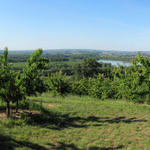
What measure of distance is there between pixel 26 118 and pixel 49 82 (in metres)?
8.23

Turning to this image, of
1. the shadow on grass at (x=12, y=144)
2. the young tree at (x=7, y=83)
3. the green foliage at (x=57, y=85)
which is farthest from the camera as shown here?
the green foliage at (x=57, y=85)

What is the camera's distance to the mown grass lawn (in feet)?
12.9

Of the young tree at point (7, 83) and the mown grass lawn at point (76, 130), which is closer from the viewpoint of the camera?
the mown grass lawn at point (76, 130)

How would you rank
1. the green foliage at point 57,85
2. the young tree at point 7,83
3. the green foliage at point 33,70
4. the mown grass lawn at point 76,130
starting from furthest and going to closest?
the green foliage at point 57,85 → the green foliage at point 33,70 → the young tree at point 7,83 → the mown grass lawn at point 76,130

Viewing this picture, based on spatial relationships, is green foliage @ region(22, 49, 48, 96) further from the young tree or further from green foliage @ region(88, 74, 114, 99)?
green foliage @ region(88, 74, 114, 99)

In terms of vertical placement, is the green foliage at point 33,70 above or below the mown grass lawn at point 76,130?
above

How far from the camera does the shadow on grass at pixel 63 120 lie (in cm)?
523

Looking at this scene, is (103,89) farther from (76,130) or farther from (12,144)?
(12,144)

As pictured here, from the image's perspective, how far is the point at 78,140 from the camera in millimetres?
4270

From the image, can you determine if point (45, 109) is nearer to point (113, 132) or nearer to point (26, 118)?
point (26, 118)

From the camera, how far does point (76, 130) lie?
489 centimetres

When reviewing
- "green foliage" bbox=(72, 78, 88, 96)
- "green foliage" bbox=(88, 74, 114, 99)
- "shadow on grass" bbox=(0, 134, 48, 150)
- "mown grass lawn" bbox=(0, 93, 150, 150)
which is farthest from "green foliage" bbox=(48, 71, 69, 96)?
"shadow on grass" bbox=(0, 134, 48, 150)

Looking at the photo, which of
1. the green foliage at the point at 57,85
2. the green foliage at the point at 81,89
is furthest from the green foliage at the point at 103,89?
the green foliage at the point at 57,85

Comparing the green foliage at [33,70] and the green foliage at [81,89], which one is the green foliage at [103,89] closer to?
the green foliage at [81,89]
